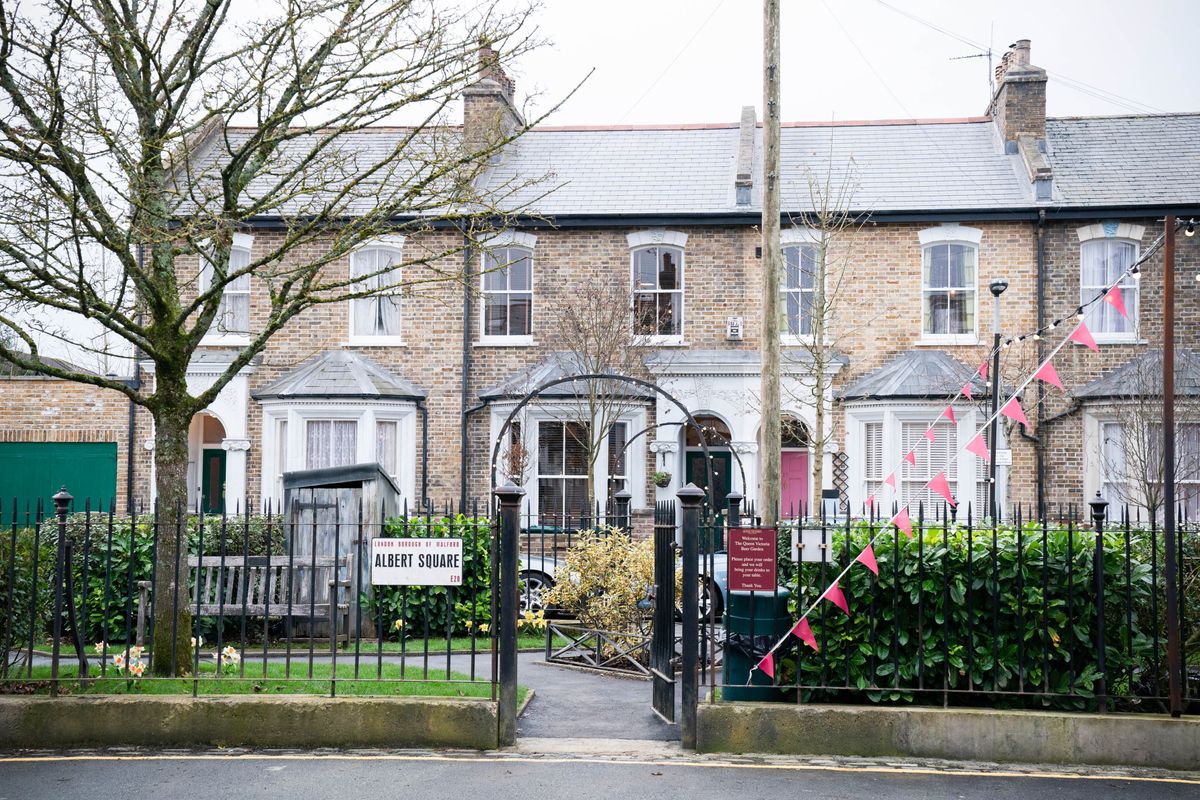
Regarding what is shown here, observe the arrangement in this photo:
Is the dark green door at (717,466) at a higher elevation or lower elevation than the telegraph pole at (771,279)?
lower

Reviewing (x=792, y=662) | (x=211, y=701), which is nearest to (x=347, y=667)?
(x=211, y=701)

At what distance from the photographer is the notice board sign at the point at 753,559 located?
7.97 m

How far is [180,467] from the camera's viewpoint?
948cm

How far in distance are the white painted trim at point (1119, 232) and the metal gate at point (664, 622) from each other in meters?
15.4

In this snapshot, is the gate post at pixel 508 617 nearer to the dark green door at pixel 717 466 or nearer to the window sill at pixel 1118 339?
the dark green door at pixel 717 466

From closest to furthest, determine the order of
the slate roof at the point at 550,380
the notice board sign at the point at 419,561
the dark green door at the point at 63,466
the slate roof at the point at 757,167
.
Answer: the notice board sign at the point at 419,561, the slate roof at the point at 550,380, the slate roof at the point at 757,167, the dark green door at the point at 63,466

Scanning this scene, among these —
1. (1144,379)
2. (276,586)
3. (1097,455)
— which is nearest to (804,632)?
(276,586)

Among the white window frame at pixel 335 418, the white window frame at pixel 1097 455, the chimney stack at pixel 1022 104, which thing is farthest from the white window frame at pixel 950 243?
the white window frame at pixel 335 418

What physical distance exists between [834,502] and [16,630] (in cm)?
1368

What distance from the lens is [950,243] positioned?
2189 centimetres

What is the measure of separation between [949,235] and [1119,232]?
313cm

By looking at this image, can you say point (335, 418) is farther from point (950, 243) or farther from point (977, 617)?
point (977, 617)

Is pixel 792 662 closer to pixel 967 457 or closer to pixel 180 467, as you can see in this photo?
pixel 180 467

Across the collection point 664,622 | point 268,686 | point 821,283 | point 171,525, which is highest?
point 821,283
